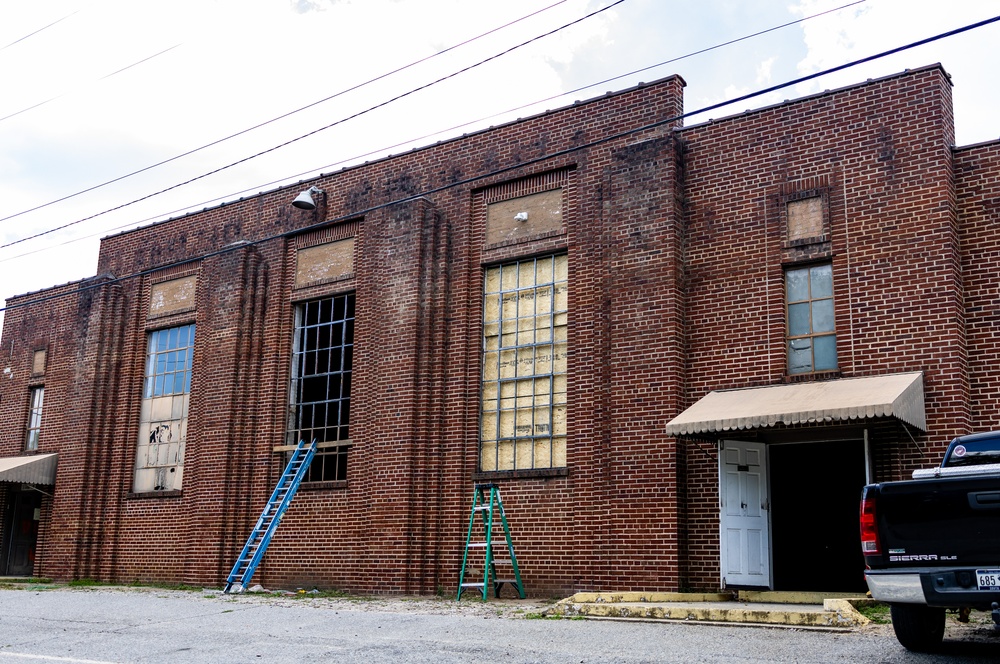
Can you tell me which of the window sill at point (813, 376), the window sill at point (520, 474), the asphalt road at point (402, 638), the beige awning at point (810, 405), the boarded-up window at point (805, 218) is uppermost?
the boarded-up window at point (805, 218)

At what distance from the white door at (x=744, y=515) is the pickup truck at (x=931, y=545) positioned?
5.37 meters

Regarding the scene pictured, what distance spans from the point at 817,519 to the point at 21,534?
753 inches

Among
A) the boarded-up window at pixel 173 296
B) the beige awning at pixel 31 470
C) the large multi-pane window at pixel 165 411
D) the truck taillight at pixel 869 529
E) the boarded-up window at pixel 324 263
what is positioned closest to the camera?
the truck taillight at pixel 869 529

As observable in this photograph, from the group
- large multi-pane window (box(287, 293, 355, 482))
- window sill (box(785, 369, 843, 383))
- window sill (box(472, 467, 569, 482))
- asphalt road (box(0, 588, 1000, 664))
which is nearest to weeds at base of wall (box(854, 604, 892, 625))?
asphalt road (box(0, 588, 1000, 664))

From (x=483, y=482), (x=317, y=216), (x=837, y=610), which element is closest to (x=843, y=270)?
(x=837, y=610)

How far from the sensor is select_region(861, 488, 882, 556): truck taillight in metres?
8.02

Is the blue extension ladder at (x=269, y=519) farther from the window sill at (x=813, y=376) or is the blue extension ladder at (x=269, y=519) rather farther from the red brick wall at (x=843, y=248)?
the window sill at (x=813, y=376)

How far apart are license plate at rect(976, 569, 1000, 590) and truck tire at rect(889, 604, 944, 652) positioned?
3.14 feet

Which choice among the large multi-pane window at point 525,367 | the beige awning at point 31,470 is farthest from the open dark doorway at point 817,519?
the beige awning at point 31,470

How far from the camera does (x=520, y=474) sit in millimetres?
16312

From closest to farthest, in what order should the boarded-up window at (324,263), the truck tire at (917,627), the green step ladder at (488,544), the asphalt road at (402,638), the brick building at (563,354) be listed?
the truck tire at (917,627) < the asphalt road at (402,638) < the brick building at (563,354) < the green step ladder at (488,544) < the boarded-up window at (324,263)

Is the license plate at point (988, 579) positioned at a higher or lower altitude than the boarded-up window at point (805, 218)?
lower

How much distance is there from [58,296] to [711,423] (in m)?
17.7

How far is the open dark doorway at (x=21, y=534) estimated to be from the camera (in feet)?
81.1
